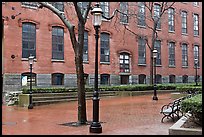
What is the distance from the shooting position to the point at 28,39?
1176 inches

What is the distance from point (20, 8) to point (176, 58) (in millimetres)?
22211

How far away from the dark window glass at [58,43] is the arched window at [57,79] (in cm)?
151

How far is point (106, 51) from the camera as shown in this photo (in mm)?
36281

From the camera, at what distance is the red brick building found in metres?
28.8

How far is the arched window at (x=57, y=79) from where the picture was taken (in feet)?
104

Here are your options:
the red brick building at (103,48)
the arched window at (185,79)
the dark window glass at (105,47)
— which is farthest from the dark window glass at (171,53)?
the dark window glass at (105,47)


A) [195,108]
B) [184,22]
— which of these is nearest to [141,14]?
[184,22]

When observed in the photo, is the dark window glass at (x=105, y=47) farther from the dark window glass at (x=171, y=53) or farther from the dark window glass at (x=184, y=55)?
the dark window glass at (x=184, y=55)

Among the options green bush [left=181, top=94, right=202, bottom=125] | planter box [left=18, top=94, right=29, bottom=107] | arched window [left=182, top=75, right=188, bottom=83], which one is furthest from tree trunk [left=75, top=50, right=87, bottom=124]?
arched window [left=182, top=75, right=188, bottom=83]

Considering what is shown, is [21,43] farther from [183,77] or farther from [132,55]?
[183,77]

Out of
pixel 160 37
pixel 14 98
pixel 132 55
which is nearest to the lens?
pixel 14 98

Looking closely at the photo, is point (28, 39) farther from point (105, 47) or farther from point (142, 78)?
point (142, 78)

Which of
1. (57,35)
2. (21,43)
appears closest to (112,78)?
(57,35)

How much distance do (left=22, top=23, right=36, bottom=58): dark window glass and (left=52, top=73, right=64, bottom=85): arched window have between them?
2.94 m
